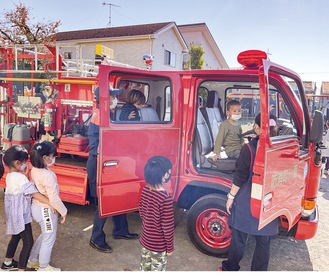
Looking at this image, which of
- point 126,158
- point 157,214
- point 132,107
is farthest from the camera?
point 132,107

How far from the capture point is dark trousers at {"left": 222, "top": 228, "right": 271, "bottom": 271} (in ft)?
9.04

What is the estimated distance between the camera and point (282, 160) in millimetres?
2621

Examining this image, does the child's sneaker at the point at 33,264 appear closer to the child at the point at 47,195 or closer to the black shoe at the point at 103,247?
the child at the point at 47,195

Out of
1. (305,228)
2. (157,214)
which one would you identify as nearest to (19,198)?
(157,214)

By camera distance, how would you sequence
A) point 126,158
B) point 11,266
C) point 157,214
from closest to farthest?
point 157,214, point 11,266, point 126,158

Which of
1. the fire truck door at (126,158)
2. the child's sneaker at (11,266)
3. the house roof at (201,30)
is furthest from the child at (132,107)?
the house roof at (201,30)

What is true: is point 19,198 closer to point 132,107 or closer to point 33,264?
point 33,264

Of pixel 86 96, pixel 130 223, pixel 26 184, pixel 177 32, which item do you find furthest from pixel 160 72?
pixel 177 32

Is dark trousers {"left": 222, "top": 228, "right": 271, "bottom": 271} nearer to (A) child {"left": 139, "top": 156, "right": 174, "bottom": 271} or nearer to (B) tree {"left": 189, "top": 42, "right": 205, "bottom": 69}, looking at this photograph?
(A) child {"left": 139, "top": 156, "right": 174, "bottom": 271}

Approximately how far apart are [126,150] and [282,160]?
58.3 inches

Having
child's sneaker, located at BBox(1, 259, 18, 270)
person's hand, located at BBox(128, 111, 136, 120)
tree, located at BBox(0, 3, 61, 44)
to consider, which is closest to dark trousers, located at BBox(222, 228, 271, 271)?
person's hand, located at BBox(128, 111, 136, 120)

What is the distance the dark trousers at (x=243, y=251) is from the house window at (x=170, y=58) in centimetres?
1779

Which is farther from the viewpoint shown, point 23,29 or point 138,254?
point 23,29

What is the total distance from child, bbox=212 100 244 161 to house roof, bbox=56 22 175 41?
1495 centimetres
